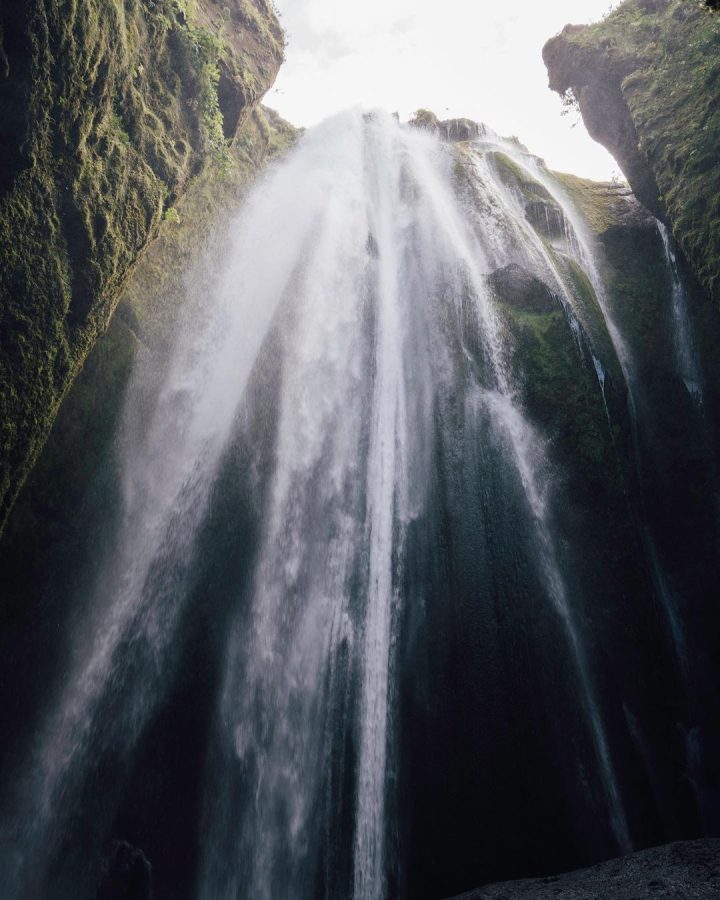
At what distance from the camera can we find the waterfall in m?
6.01

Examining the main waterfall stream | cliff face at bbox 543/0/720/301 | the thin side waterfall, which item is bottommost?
the main waterfall stream

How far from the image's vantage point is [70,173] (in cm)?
547

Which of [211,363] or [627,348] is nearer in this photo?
[211,363]

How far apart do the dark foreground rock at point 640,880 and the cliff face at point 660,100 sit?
865 centimetres

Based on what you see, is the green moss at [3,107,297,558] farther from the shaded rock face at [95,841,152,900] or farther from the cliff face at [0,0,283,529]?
the shaded rock face at [95,841,152,900]

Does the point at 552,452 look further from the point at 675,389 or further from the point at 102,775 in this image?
the point at 102,775

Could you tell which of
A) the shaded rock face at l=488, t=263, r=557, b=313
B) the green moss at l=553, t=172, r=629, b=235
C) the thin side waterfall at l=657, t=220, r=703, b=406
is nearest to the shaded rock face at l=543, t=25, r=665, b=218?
the green moss at l=553, t=172, r=629, b=235

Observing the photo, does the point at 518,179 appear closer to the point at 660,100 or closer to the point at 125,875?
the point at 660,100

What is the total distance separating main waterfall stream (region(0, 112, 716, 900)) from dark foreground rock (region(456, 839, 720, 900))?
814mm

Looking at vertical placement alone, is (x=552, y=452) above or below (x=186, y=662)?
above

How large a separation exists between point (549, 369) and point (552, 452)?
5.61 ft

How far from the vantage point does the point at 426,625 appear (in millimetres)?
7273

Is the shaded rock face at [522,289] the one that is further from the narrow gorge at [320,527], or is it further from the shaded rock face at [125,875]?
the shaded rock face at [125,875]

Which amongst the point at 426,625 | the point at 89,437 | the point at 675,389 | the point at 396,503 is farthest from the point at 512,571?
the point at 89,437
